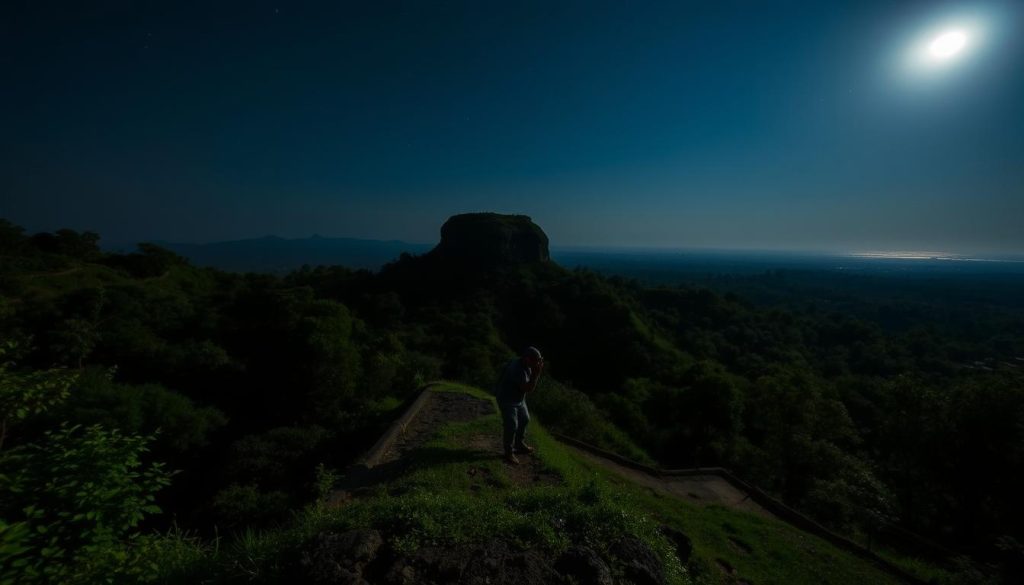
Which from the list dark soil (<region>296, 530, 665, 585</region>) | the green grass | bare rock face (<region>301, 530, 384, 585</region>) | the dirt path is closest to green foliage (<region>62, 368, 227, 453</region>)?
the green grass

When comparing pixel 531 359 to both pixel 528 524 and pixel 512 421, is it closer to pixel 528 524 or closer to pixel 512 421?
pixel 512 421

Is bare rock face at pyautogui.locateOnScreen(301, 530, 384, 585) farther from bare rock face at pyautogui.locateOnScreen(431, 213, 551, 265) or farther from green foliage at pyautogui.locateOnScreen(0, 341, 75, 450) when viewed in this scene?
bare rock face at pyautogui.locateOnScreen(431, 213, 551, 265)

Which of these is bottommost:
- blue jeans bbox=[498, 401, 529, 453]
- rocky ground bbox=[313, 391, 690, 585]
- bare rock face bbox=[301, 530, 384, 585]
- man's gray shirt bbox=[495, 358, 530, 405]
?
blue jeans bbox=[498, 401, 529, 453]

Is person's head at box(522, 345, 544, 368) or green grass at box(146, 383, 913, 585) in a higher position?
person's head at box(522, 345, 544, 368)

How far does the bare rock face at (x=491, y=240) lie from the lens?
75688 mm

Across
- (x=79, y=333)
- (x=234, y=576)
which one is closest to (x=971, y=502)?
(x=234, y=576)

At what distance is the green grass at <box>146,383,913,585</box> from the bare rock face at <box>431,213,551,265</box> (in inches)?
2657

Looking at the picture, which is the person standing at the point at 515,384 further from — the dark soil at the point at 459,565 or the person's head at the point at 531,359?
the dark soil at the point at 459,565

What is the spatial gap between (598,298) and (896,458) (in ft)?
145

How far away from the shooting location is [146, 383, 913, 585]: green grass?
3.81 meters

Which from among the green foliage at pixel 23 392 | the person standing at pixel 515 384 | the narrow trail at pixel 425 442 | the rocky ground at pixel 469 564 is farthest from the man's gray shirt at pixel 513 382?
the green foliage at pixel 23 392

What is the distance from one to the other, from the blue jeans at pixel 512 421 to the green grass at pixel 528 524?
49 centimetres

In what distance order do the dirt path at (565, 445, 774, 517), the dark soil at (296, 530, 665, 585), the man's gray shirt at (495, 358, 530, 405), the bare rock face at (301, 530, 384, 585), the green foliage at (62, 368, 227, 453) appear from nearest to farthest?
the bare rock face at (301, 530, 384, 585) → the dark soil at (296, 530, 665, 585) → the man's gray shirt at (495, 358, 530, 405) → the dirt path at (565, 445, 774, 517) → the green foliage at (62, 368, 227, 453)

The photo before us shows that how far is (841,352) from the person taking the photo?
6431 cm
